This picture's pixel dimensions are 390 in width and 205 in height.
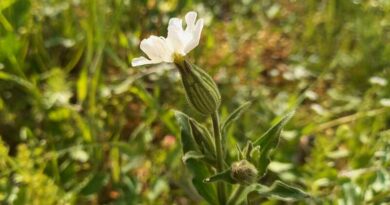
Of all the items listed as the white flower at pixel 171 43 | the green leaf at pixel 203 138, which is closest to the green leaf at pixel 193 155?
the green leaf at pixel 203 138

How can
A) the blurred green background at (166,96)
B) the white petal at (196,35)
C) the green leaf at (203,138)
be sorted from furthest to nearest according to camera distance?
the blurred green background at (166,96), the green leaf at (203,138), the white petal at (196,35)

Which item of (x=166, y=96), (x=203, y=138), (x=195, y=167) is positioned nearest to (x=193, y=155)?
(x=203, y=138)

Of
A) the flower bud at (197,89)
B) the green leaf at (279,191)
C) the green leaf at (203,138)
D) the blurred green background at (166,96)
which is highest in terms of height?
the blurred green background at (166,96)

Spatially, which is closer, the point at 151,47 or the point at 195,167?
the point at 151,47

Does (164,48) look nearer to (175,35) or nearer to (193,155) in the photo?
(175,35)

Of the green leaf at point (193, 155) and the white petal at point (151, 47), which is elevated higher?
the white petal at point (151, 47)

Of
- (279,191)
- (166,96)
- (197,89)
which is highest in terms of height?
(166,96)

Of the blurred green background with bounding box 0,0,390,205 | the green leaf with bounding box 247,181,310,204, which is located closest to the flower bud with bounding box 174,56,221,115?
the green leaf with bounding box 247,181,310,204

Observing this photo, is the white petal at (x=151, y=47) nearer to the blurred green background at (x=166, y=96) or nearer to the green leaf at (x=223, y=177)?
the green leaf at (x=223, y=177)

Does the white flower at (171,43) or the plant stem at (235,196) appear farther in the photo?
the plant stem at (235,196)
